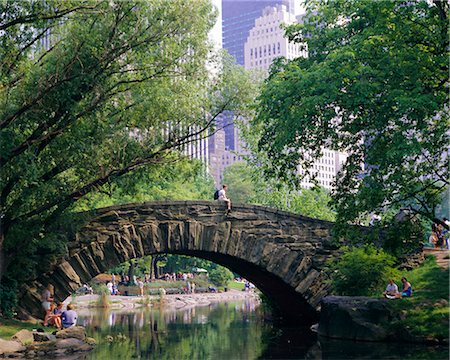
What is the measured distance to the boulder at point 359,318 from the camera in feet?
64.4

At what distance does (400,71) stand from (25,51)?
9874 millimetres

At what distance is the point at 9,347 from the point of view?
17.4 metres

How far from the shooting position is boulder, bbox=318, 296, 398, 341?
19.6 meters

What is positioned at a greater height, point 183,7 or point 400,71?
point 183,7

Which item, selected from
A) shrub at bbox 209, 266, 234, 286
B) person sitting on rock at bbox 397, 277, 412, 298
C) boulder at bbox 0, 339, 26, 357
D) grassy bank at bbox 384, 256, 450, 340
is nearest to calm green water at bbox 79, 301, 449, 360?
grassy bank at bbox 384, 256, 450, 340

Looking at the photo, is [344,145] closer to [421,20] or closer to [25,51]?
[421,20]

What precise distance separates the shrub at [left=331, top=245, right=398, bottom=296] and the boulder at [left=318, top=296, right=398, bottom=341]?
8.18 feet

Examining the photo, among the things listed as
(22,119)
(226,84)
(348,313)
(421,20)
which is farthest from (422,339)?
(22,119)

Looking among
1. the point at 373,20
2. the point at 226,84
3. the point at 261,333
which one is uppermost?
the point at 373,20

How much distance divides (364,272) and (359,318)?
337cm

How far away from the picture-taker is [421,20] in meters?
20.0

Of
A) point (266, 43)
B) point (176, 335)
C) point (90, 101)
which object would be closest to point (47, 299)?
point (176, 335)

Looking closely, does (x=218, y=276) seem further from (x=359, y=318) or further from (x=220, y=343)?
(x=359, y=318)

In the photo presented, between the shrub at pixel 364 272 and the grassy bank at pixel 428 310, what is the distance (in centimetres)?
133
